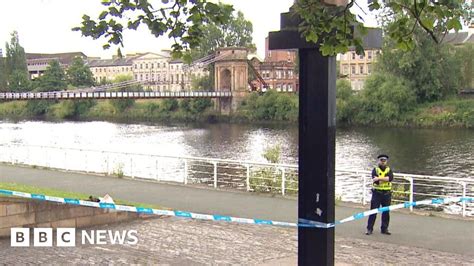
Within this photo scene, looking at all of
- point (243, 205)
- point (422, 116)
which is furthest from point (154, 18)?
point (422, 116)

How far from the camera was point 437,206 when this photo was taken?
16.6 metres

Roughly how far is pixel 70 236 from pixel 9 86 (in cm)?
10449

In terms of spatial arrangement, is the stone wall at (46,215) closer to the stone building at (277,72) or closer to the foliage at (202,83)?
the foliage at (202,83)

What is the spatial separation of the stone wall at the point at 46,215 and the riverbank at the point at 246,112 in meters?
51.8

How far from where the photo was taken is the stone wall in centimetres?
841

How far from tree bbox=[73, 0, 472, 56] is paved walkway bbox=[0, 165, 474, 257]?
16.9 feet

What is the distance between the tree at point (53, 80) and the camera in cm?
10244

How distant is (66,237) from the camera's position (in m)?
8.65

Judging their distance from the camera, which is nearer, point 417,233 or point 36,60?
point 417,233

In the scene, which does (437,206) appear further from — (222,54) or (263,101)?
(222,54)

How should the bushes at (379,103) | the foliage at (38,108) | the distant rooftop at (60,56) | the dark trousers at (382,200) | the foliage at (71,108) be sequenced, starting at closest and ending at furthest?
the dark trousers at (382,200) < the bushes at (379,103) < the foliage at (71,108) < the foliage at (38,108) < the distant rooftop at (60,56)

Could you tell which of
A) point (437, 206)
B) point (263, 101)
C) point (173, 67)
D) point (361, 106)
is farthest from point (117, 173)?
point (173, 67)

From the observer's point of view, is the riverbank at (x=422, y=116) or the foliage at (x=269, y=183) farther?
the riverbank at (x=422, y=116)

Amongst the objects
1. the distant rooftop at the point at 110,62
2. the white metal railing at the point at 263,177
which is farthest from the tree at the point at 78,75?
the white metal railing at the point at 263,177
